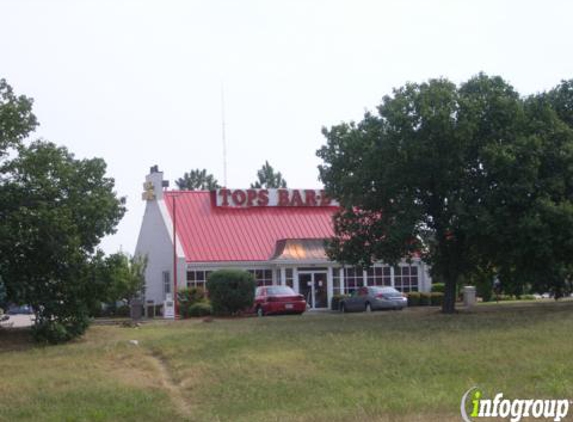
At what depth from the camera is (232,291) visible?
3503 centimetres

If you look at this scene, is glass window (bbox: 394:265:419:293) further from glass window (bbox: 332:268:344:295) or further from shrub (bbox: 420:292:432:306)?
glass window (bbox: 332:268:344:295)

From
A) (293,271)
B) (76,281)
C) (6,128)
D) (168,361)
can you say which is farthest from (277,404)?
(293,271)

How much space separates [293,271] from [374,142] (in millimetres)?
16668

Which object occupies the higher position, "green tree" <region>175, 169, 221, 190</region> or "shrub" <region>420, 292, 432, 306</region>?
"green tree" <region>175, 169, 221, 190</region>

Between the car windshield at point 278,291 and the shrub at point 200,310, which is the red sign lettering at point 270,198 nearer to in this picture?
the shrub at point 200,310

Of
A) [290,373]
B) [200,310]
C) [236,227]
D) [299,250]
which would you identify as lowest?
[290,373]

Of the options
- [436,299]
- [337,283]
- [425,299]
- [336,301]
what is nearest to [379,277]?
[337,283]

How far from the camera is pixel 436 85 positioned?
28.3m

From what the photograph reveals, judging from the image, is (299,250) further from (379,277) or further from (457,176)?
(457,176)

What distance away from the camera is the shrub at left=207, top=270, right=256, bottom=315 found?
115ft

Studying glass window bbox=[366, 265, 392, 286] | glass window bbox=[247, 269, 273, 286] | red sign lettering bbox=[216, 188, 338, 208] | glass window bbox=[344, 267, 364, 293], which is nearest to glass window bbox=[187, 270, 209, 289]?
glass window bbox=[247, 269, 273, 286]

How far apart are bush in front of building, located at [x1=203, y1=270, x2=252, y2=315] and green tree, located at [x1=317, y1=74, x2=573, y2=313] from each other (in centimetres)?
634

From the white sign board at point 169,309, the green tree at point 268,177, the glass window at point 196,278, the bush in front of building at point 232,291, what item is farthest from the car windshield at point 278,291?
the green tree at point 268,177

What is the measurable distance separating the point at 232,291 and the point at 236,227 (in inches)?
430
